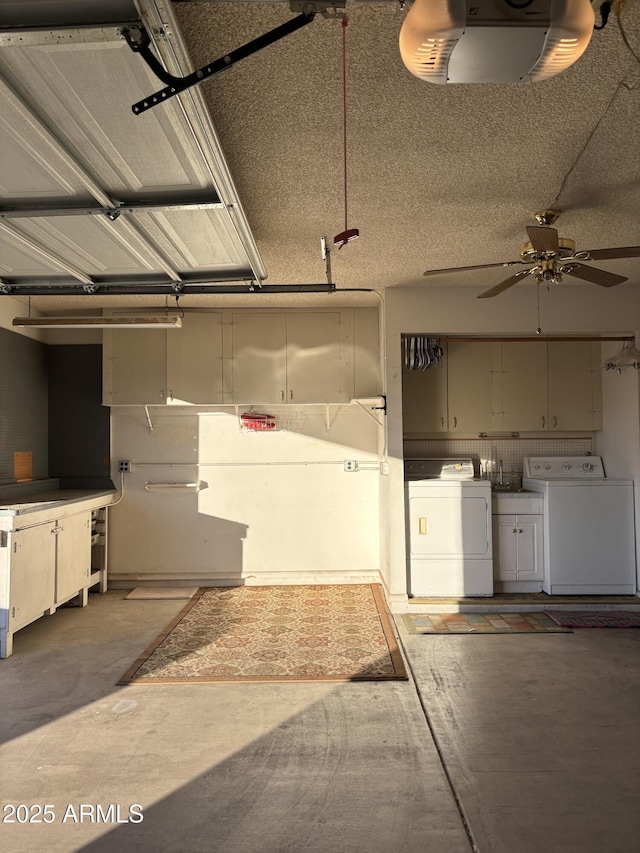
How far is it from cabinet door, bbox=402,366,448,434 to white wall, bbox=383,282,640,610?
2.08 ft

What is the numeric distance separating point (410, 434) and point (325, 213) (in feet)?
9.48

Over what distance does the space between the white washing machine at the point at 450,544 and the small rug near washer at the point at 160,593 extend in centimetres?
219

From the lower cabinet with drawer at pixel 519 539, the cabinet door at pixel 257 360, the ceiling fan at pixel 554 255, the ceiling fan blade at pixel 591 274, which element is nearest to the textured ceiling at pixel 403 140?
the ceiling fan at pixel 554 255

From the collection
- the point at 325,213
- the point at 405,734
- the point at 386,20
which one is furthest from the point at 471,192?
the point at 405,734

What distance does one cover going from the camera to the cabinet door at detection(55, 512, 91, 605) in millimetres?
4848

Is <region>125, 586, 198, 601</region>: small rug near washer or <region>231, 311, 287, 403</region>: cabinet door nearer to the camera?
<region>125, 586, 198, 601</region>: small rug near washer

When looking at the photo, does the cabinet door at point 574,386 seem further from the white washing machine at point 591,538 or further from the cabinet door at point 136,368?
the cabinet door at point 136,368

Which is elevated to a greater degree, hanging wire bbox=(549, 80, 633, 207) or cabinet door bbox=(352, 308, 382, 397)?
hanging wire bbox=(549, 80, 633, 207)

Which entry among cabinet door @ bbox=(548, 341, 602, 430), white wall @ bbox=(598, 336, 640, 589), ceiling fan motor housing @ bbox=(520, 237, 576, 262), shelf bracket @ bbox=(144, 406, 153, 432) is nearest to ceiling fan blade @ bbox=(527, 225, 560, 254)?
ceiling fan motor housing @ bbox=(520, 237, 576, 262)

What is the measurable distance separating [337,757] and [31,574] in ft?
8.85

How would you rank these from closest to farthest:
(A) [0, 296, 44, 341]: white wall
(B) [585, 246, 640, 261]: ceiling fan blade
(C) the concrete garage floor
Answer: (C) the concrete garage floor → (B) [585, 246, 640, 261]: ceiling fan blade → (A) [0, 296, 44, 341]: white wall

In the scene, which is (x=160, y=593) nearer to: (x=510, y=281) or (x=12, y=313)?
(x=12, y=313)

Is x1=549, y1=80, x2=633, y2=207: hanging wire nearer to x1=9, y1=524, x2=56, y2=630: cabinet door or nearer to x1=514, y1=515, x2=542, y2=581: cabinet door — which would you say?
x1=514, y1=515, x2=542, y2=581: cabinet door

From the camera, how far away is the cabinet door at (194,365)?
19.9 ft
